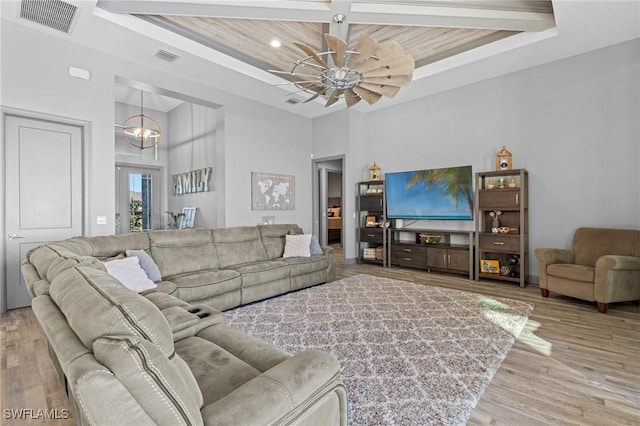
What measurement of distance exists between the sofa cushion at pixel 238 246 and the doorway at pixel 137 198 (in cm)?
452

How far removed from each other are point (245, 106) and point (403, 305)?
4.68 m

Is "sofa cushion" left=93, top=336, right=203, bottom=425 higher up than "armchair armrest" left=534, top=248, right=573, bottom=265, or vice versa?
"sofa cushion" left=93, top=336, right=203, bottom=425

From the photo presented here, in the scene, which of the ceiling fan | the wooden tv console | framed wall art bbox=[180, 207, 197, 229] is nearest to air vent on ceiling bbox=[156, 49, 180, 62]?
the ceiling fan

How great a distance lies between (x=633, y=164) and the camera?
4.03 m

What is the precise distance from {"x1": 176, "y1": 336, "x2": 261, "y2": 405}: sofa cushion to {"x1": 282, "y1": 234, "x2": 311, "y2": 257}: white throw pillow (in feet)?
9.83

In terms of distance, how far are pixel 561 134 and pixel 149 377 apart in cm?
574

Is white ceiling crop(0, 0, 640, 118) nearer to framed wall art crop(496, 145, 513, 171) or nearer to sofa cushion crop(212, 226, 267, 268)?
framed wall art crop(496, 145, 513, 171)

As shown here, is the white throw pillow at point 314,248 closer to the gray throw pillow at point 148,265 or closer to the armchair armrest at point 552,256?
the gray throw pillow at point 148,265

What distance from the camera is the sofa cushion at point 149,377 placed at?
734mm

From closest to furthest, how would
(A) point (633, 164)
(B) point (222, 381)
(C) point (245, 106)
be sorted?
(B) point (222, 381) → (A) point (633, 164) → (C) point (245, 106)

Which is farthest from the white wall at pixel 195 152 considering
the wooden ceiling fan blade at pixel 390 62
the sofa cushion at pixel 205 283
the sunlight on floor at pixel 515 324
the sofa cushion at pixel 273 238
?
the sunlight on floor at pixel 515 324

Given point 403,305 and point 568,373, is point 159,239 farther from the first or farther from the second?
point 568,373

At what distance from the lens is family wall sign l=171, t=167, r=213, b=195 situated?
6.33 metres

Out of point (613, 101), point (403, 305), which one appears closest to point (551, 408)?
point (403, 305)
